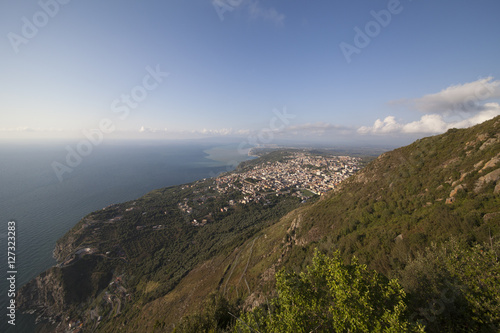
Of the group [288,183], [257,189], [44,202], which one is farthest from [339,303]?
[44,202]

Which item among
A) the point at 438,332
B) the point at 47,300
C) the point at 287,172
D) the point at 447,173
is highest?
the point at 447,173

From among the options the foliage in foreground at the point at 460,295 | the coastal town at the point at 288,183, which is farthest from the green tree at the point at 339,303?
the coastal town at the point at 288,183

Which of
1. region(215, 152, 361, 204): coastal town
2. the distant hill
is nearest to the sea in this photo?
the distant hill

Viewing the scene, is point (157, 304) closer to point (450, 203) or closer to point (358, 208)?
point (358, 208)

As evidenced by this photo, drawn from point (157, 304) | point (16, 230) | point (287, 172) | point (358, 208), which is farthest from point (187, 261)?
point (287, 172)

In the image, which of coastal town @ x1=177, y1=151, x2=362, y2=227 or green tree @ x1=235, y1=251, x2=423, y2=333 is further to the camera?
coastal town @ x1=177, y1=151, x2=362, y2=227

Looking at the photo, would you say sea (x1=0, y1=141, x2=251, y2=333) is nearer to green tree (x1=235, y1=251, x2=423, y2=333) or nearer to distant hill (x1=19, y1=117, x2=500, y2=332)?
distant hill (x1=19, y1=117, x2=500, y2=332)

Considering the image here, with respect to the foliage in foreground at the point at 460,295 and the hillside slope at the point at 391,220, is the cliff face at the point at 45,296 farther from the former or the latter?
the foliage in foreground at the point at 460,295
